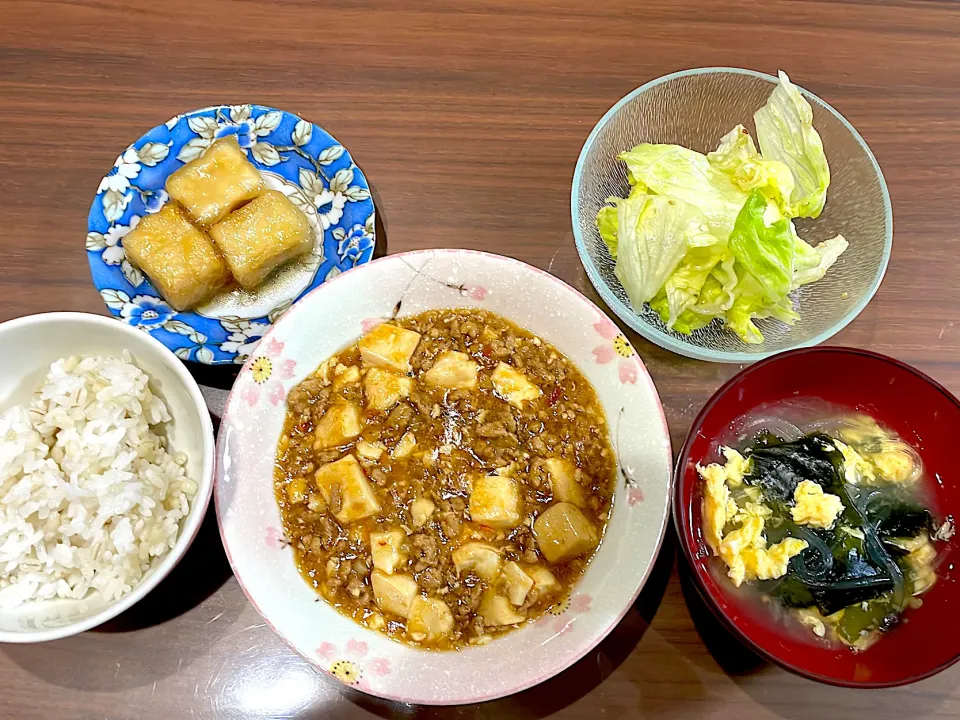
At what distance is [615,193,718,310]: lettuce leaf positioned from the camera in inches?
77.9

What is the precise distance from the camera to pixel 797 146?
2068 millimetres

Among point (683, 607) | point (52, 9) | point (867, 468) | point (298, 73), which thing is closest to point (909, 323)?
point (867, 468)

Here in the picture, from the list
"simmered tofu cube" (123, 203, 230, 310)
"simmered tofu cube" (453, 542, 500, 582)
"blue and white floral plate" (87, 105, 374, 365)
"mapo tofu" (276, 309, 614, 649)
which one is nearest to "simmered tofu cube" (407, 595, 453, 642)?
"mapo tofu" (276, 309, 614, 649)

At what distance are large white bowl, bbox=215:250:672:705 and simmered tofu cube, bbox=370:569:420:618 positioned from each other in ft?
0.26

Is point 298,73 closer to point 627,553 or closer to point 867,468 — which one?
point 627,553

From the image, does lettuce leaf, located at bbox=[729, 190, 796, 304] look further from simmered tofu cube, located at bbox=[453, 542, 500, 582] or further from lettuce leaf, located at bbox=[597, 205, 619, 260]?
simmered tofu cube, located at bbox=[453, 542, 500, 582]

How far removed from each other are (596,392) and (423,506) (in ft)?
1.81

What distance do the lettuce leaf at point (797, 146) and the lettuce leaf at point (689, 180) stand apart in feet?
0.58

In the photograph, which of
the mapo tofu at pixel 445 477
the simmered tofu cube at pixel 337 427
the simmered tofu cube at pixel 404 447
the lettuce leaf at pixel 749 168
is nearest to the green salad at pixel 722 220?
the lettuce leaf at pixel 749 168

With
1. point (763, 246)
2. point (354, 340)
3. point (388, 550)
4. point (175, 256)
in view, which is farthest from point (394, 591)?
point (763, 246)

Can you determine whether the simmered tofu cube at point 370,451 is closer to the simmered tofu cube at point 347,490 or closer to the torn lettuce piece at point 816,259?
the simmered tofu cube at point 347,490

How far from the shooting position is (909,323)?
2.23m

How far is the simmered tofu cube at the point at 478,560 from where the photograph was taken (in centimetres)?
182

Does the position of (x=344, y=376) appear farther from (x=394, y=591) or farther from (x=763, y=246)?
(x=763, y=246)
